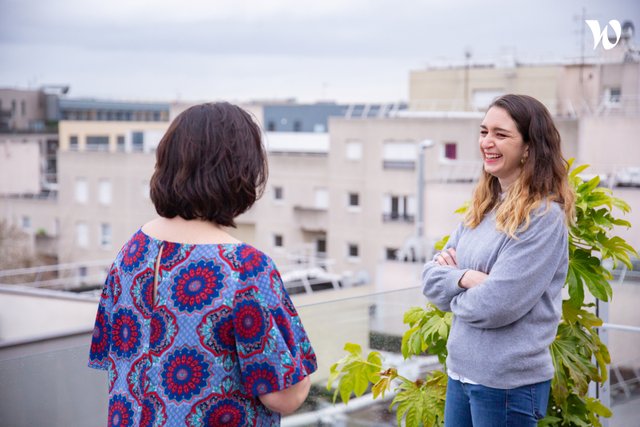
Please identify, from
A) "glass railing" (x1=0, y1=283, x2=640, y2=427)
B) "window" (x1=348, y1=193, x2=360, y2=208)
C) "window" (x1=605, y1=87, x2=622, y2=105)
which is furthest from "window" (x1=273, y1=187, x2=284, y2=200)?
"glass railing" (x1=0, y1=283, x2=640, y2=427)

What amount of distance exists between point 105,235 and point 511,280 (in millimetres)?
42222

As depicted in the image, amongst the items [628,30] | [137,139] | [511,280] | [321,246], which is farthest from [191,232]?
[137,139]

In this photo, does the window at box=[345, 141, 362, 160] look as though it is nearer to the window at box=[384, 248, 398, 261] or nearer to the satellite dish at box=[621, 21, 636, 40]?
the window at box=[384, 248, 398, 261]

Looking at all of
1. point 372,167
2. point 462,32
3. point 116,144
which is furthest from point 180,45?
point 372,167

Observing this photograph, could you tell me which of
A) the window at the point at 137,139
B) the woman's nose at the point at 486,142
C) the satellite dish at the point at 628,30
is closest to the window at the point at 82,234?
the window at the point at 137,139

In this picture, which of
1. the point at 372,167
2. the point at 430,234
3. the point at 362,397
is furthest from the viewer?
the point at 372,167

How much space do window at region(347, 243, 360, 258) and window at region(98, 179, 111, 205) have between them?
12.7 metres

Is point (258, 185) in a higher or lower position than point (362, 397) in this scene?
higher

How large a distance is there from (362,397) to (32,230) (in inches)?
1705

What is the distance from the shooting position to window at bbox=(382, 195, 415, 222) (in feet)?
112

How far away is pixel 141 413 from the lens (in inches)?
68.1

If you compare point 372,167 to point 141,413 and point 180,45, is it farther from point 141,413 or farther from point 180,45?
point 141,413

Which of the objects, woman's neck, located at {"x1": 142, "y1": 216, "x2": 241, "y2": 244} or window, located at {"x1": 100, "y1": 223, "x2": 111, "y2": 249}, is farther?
window, located at {"x1": 100, "y1": 223, "x2": 111, "y2": 249}

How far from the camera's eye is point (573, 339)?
112 inches
